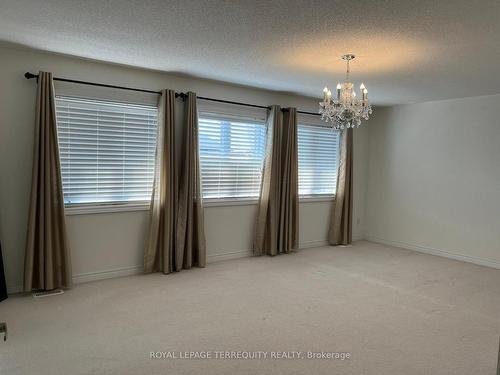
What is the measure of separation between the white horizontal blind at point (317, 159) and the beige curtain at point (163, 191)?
2.25 metres

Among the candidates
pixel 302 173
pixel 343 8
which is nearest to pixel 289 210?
pixel 302 173

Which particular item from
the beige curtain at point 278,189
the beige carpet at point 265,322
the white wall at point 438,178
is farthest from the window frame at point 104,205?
Answer: the white wall at point 438,178

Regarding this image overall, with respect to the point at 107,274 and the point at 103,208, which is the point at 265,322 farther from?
the point at 103,208

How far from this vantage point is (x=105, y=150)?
160 inches

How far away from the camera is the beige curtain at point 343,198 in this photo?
6.09 meters

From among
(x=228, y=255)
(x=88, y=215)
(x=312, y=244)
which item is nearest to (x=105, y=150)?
(x=88, y=215)

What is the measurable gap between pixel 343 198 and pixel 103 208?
3.81 meters

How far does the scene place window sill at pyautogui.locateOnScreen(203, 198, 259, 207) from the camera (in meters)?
4.84

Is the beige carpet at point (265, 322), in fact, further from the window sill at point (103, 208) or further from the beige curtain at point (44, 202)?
the window sill at point (103, 208)

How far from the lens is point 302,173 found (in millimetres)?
5828

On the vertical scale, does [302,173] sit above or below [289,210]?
above

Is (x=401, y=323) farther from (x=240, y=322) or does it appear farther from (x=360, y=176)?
(x=360, y=176)

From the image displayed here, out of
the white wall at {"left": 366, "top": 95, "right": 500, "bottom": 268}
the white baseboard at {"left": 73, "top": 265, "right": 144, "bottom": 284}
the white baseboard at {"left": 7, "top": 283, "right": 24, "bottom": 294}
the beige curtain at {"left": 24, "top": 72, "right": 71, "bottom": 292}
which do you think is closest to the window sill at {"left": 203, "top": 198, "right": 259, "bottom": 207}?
the white baseboard at {"left": 73, "top": 265, "right": 144, "bottom": 284}

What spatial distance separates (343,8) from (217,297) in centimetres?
277
